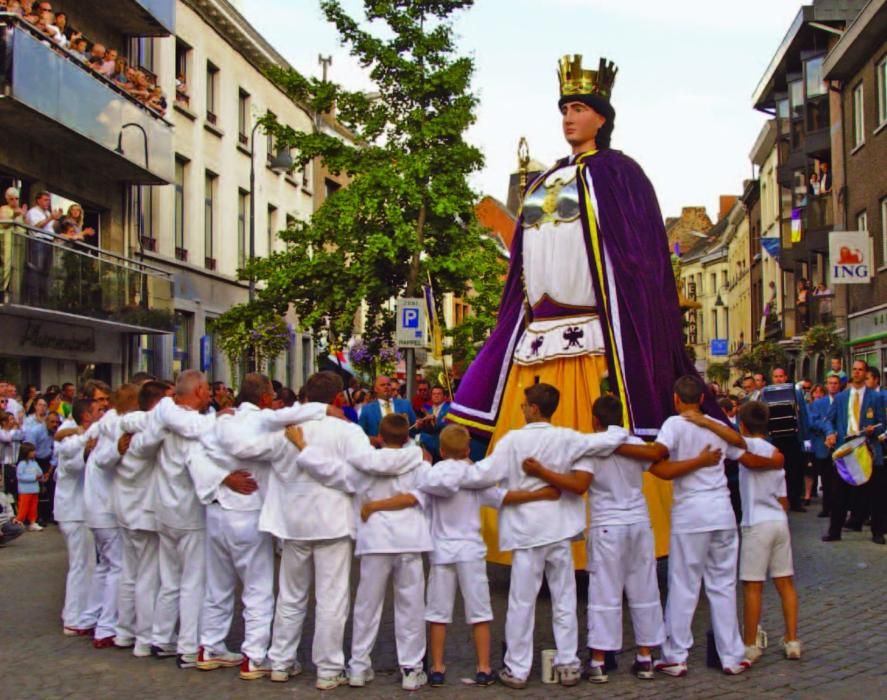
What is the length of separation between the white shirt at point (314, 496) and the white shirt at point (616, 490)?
1252mm

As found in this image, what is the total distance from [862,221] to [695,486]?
999 inches

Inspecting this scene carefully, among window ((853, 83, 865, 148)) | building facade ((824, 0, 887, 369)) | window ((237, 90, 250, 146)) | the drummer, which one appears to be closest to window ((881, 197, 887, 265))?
building facade ((824, 0, 887, 369))

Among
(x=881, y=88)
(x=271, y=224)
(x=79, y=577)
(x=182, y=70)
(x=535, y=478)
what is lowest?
(x=79, y=577)

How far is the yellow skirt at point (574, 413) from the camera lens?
8.68 m

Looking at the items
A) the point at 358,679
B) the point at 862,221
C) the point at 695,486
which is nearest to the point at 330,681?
the point at 358,679

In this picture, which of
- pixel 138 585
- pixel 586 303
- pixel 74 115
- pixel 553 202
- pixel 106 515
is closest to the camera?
pixel 138 585

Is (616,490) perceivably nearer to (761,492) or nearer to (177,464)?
(761,492)

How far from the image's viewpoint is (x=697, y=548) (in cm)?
700

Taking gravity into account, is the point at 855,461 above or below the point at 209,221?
below

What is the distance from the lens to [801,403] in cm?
1666

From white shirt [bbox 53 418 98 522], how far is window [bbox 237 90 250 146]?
90.8 ft

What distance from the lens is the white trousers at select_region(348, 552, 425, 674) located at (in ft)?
22.5

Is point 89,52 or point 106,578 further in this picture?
point 89,52

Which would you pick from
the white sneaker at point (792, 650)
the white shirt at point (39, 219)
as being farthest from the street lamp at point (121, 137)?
the white sneaker at point (792, 650)
